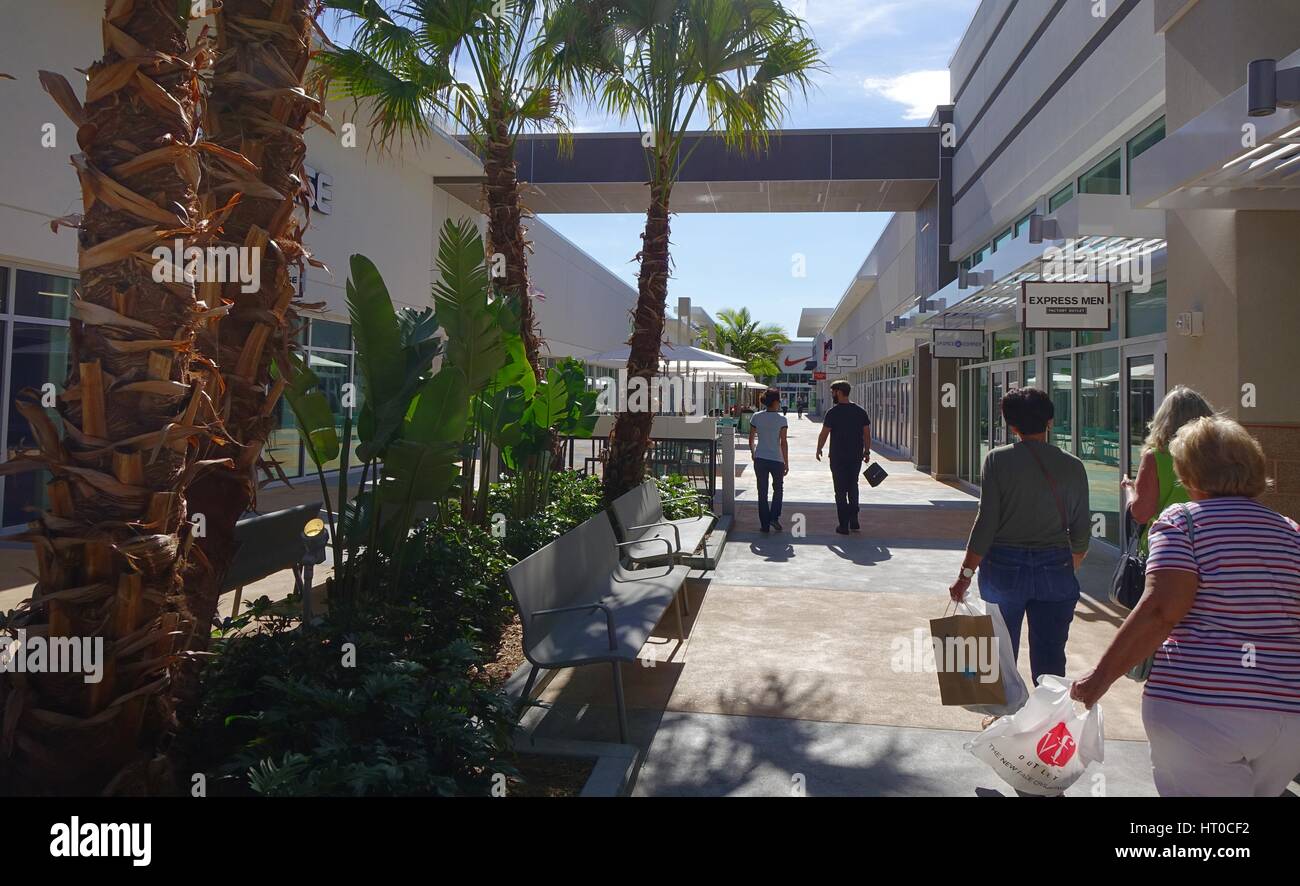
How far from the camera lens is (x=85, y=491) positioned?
2.78 meters

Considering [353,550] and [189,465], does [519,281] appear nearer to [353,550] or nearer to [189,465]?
[353,550]

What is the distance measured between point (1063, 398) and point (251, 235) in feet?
34.0

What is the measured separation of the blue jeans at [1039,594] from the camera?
13.6 ft

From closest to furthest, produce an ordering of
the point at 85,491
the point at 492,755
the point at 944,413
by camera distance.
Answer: the point at 85,491, the point at 492,755, the point at 944,413

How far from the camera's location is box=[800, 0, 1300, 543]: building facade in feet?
20.3

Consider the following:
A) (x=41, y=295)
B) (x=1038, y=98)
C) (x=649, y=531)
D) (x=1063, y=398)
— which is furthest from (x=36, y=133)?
(x=1038, y=98)

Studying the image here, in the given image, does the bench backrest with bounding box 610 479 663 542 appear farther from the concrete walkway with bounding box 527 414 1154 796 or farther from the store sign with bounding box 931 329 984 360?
the store sign with bounding box 931 329 984 360

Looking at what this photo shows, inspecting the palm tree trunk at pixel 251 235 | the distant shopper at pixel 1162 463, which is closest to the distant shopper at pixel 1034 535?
the distant shopper at pixel 1162 463

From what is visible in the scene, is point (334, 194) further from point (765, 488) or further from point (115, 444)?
point (115, 444)

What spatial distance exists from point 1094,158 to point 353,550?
31.9 ft

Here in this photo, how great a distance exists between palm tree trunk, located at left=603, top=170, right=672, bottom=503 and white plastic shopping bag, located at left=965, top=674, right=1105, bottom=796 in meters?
5.90

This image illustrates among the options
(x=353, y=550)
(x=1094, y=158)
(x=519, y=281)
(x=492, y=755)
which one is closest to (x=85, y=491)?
(x=492, y=755)

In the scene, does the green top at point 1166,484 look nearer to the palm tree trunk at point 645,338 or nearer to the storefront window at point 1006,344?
the palm tree trunk at point 645,338

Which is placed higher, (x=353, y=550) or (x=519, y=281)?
(x=519, y=281)
